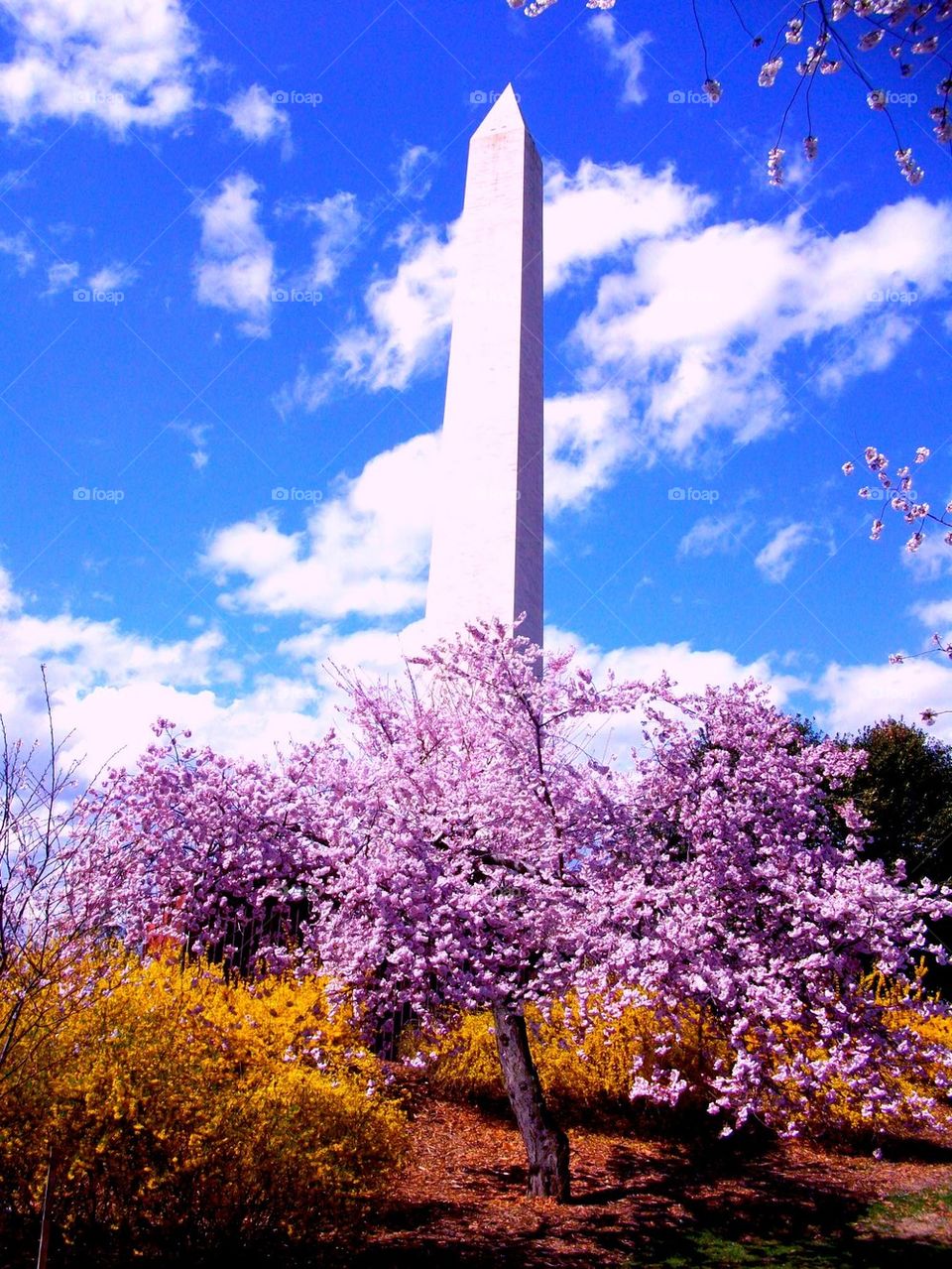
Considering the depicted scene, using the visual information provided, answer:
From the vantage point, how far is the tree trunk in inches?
317

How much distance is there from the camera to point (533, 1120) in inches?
323

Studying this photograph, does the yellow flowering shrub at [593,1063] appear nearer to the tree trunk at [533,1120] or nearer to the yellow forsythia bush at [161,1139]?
the tree trunk at [533,1120]

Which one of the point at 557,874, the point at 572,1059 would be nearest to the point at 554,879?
the point at 557,874

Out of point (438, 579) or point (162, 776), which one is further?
point (438, 579)

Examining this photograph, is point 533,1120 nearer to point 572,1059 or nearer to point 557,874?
point 557,874

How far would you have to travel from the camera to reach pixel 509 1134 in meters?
10.4

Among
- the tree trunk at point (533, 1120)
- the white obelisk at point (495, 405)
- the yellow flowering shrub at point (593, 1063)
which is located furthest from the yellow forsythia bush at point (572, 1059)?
the white obelisk at point (495, 405)

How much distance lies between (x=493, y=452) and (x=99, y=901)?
11.5m

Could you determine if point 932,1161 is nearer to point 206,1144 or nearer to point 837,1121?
point 837,1121

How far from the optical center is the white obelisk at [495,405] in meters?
16.0

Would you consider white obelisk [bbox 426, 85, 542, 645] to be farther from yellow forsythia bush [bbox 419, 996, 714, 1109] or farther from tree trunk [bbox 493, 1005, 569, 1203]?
tree trunk [bbox 493, 1005, 569, 1203]

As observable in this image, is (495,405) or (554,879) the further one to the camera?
(495,405)

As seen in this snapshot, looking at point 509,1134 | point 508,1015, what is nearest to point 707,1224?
point 508,1015

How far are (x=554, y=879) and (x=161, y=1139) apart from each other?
372 cm
